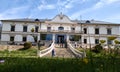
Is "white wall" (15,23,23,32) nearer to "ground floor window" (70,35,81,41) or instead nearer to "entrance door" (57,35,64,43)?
"entrance door" (57,35,64,43)

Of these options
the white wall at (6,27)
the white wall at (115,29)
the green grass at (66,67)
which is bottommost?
the green grass at (66,67)

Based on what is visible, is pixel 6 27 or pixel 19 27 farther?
pixel 19 27

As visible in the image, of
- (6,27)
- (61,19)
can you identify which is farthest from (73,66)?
(6,27)

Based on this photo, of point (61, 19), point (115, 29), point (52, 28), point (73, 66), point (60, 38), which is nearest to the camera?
point (73, 66)

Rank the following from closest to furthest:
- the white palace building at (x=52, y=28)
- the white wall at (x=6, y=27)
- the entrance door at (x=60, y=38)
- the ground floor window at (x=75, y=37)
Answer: the ground floor window at (x=75, y=37) < the entrance door at (x=60, y=38) < the white palace building at (x=52, y=28) < the white wall at (x=6, y=27)

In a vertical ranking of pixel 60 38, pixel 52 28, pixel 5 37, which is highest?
pixel 52 28

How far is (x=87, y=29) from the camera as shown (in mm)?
62156

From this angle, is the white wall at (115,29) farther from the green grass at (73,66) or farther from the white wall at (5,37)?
the green grass at (73,66)

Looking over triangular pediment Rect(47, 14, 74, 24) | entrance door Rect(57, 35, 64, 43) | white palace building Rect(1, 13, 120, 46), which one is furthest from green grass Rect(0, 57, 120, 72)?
triangular pediment Rect(47, 14, 74, 24)

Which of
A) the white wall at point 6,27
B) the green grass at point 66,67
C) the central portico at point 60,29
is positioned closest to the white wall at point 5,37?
the white wall at point 6,27

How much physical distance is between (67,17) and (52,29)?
4989 millimetres

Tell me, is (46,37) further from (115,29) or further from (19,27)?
(115,29)

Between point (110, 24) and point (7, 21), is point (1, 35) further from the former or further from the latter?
point (110, 24)

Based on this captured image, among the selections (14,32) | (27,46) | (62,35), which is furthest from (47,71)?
(14,32)
